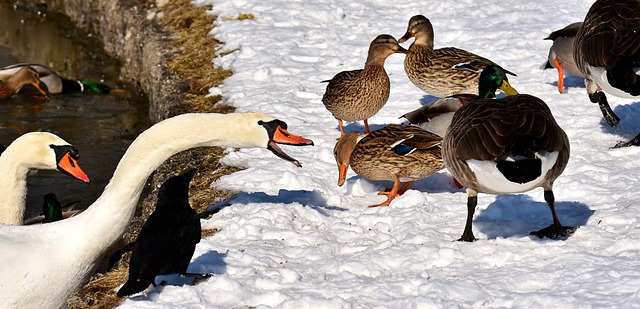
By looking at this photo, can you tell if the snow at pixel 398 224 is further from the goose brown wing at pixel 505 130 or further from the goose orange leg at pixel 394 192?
the goose brown wing at pixel 505 130

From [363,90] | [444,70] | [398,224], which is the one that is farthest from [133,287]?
[444,70]

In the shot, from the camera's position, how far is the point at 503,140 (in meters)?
6.00

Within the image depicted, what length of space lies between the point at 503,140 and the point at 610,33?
116 inches

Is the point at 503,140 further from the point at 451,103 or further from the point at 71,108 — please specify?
the point at 71,108

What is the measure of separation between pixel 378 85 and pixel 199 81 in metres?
2.83

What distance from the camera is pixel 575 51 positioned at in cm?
914

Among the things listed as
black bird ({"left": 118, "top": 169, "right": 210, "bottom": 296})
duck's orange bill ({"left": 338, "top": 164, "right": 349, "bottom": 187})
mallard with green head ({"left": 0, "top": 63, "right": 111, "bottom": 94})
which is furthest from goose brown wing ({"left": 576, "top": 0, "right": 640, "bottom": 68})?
mallard with green head ({"left": 0, "top": 63, "right": 111, "bottom": 94})

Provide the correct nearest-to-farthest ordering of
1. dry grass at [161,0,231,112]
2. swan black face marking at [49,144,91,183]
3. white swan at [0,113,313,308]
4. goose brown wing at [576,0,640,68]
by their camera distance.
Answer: white swan at [0,113,313,308], swan black face marking at [49,144,91,183], goose brown wing at [576,0,640,68], dry grass at [161,0,231,112]

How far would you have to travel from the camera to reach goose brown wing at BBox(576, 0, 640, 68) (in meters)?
8.15

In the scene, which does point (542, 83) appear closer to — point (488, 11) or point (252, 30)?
point (488, 11)

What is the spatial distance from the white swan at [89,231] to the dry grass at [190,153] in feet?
1.97

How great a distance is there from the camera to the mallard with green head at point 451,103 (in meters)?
8.45

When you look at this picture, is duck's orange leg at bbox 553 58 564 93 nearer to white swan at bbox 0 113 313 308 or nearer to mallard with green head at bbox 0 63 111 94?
white swan at bbox 0 113 313 308

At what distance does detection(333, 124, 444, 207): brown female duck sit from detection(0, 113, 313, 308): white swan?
7.99 ft
